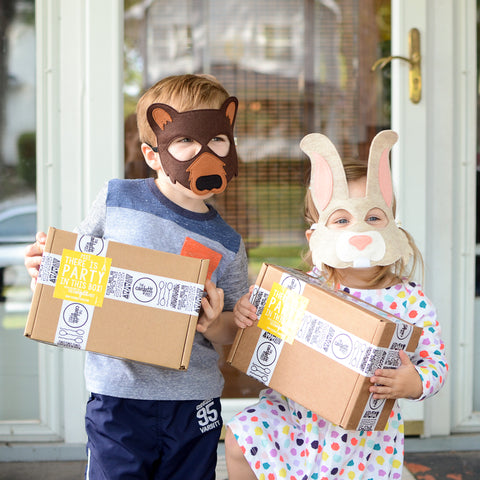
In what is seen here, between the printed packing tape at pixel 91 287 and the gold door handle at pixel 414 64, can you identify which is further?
the gold door handle at pixel 414 64

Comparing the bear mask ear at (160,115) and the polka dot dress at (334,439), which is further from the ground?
the bear mask ear at (160,115)

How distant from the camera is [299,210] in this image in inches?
106

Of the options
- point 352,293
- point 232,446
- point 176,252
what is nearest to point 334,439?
point 232,446

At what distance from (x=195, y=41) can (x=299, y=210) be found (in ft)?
2.58

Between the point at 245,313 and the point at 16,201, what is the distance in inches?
56.2

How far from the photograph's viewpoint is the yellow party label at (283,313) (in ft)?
4.89

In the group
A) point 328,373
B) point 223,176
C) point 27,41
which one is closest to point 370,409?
point 328,373

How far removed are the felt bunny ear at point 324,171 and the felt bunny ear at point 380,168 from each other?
0.21 feet

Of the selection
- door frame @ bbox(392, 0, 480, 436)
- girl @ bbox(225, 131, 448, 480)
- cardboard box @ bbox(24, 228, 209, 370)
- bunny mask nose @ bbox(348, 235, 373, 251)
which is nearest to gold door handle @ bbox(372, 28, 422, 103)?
door frame @ bbox(392, 0, 480, 436)

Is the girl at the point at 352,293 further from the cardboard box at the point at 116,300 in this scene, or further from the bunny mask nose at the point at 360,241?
the cardboard box at the point at 116,300

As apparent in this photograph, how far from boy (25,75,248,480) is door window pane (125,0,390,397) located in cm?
100

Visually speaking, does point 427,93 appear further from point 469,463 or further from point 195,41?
point 469,463

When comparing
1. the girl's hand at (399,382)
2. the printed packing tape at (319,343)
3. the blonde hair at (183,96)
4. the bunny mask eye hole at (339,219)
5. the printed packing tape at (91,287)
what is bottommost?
the girl's hand at (399,382)

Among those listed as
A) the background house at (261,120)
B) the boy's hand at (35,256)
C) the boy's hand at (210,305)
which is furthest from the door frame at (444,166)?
the boy's hand at (35,256)
